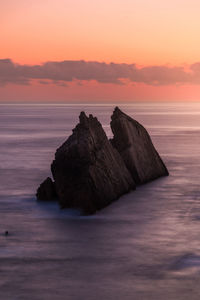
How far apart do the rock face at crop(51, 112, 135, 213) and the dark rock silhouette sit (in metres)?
1.41

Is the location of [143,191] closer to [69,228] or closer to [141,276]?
[69,228]

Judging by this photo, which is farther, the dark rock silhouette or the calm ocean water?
the dark rock silhouette

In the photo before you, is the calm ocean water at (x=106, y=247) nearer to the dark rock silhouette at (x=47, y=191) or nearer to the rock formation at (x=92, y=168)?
the rock formation at (x=92, y=168)

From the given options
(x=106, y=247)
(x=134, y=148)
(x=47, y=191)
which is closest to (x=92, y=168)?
(x=47, y=191)

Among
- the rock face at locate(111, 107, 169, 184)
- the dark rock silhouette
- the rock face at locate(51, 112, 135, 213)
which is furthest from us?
the rock face at locate(111, 107, 169, 184)

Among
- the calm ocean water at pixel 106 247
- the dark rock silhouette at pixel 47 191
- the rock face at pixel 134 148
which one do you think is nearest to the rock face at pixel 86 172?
the calm ocean water at pixel 106 247

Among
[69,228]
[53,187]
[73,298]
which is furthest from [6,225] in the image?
[73,298]

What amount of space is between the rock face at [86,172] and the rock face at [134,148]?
9.63ft

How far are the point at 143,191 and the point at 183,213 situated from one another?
4608 mm

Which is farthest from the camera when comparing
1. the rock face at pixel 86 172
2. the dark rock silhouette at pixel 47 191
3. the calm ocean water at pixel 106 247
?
the dark rock silhouette at pixel 47 191

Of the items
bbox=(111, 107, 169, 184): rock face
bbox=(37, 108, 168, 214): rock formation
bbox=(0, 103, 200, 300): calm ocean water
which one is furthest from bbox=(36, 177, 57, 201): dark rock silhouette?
bbox=(111, 107, 169, 184): rock face

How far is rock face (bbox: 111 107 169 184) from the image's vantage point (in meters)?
29.5

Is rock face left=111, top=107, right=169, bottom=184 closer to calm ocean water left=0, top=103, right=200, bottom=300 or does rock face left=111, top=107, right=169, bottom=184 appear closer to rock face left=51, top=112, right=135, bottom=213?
calm ocean water left=0, top=103, right=200, bottom=300

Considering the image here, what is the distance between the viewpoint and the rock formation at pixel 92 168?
23.5m
